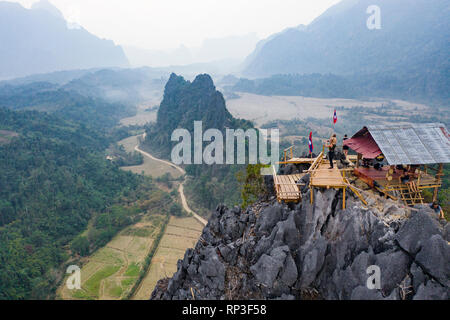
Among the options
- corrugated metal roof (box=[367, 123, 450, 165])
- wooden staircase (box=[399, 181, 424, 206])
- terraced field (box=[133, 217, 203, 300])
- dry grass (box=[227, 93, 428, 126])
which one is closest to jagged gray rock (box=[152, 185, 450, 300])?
wooden staircase (box=[399, 181, 424, 206])

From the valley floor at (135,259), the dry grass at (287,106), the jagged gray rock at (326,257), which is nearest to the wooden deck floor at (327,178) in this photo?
the jagged gray rock at (326,257)

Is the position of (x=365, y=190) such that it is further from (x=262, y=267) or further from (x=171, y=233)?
(x=171, y=233)

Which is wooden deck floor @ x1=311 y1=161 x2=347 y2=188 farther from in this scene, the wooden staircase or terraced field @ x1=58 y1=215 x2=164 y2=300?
terraced field @ x1=58 y1=215 x2=164 y2=300

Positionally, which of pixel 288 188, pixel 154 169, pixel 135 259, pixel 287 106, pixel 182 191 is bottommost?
pixel 135 259

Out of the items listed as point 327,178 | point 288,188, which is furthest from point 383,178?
point 288,188

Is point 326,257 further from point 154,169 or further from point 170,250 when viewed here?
point 154,169

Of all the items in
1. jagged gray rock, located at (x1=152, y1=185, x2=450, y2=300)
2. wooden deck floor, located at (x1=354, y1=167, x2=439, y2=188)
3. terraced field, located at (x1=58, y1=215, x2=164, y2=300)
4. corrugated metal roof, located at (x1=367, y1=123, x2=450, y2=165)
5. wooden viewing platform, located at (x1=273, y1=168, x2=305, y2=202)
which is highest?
corrugated metal roof, located at (x1=367, y1=123, x2=450, y2=165)
